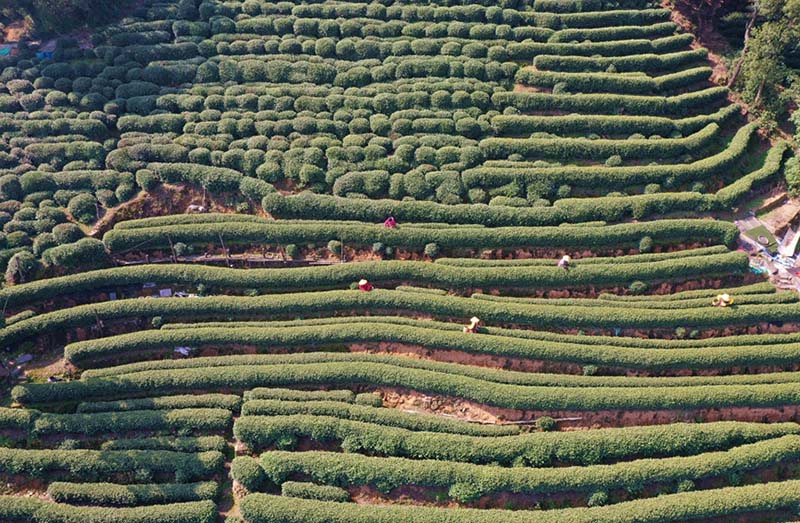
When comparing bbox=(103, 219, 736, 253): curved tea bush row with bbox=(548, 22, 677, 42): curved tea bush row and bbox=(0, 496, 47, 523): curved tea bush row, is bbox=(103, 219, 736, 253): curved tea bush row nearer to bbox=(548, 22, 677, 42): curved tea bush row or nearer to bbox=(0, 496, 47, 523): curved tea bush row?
bbox=(0, 496, 47, 523): curved tea bush row

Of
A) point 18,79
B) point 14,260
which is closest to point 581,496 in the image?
point 14,260

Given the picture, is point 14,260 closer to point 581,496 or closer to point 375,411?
point 375,411

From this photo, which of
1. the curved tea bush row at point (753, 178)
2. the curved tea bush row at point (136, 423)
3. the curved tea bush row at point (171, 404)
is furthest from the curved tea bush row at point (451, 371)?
the curved tea bush row at point (753, 178)

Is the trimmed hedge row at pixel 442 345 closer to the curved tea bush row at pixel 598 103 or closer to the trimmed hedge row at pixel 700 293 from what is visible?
the trimmed hedge row at pixel 700 293

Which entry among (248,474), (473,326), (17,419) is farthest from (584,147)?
(17,419)

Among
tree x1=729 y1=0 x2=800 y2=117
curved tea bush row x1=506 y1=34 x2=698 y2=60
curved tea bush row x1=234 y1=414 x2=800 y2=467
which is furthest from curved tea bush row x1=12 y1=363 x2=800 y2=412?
curved tea bush row x1=506 y1=34 x2=698 y2=60
